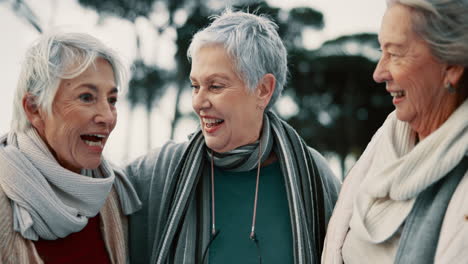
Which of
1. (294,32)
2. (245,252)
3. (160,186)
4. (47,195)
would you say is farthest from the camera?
(294,32)

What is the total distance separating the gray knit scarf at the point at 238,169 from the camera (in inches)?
93.7

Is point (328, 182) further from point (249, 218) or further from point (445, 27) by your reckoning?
point (445, 27)

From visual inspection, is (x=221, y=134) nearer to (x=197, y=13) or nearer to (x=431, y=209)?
(x=431, y=209)

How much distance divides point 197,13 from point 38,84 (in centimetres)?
869

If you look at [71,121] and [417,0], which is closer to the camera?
[417,0]

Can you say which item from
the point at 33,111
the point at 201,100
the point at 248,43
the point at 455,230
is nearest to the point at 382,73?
the point at 455,230

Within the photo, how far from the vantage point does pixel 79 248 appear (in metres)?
2.21

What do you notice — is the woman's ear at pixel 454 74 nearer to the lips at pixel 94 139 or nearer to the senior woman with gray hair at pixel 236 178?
the senior woman with gray hair at pixel 236 178

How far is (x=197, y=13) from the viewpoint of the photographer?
10578 millimetres

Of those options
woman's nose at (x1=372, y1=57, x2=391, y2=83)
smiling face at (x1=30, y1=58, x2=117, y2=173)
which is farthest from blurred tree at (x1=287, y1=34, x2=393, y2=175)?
woman's nose at (x1=372, y1=57, x2=391, y2=83)

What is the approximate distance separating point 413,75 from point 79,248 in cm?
142

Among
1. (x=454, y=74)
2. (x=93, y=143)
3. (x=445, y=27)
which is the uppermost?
(x=445, y=27)

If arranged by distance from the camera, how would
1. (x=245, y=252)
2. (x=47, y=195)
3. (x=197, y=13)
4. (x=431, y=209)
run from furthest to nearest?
1. (x=197, y=13)
2. (x=245, y=252)
3. (x=47, y=195)
4. (x=431, y=209)

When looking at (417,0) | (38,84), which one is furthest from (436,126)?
(38,84)
